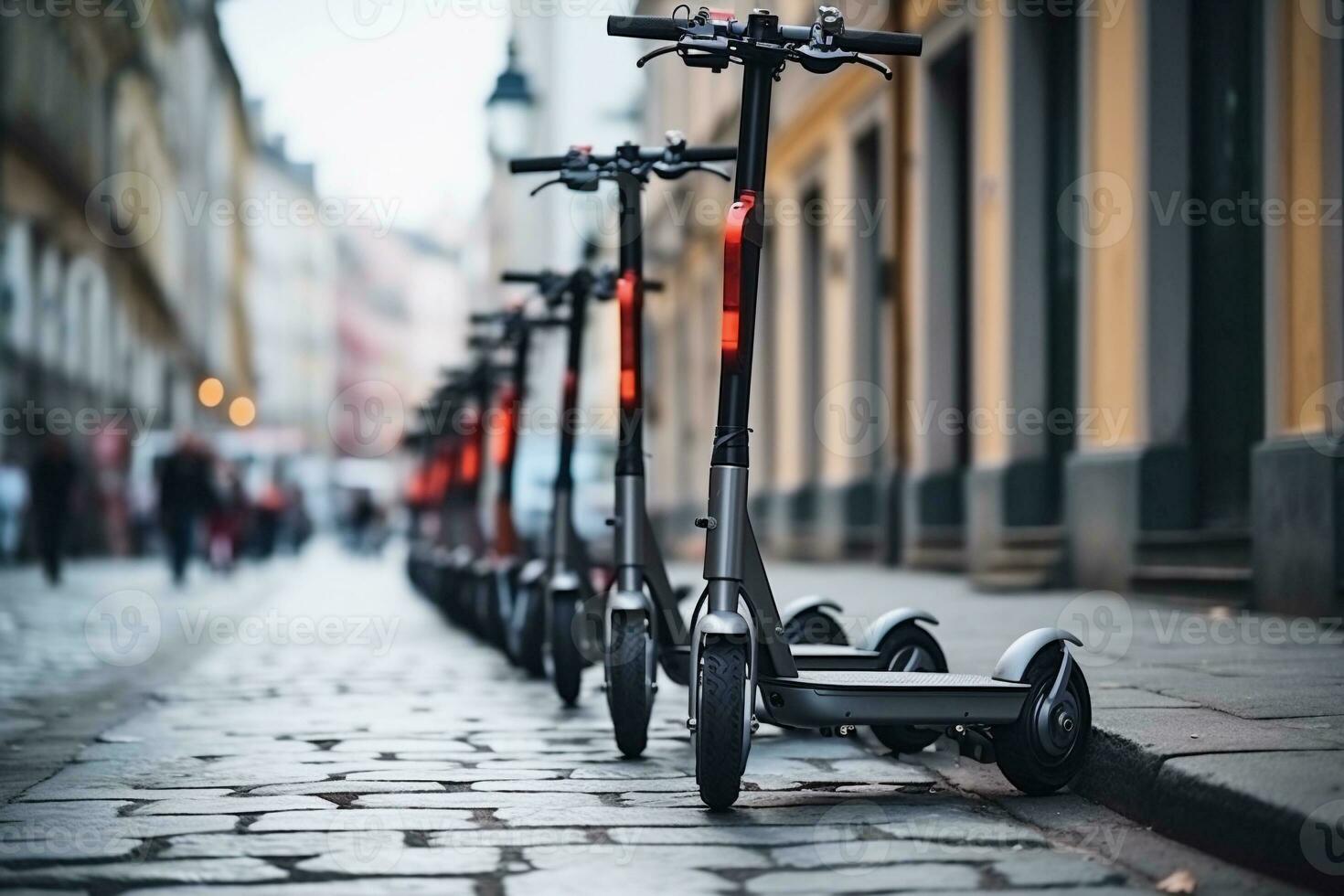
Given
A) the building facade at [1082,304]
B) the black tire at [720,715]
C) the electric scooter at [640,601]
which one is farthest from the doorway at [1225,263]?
the black tire at [720,715]

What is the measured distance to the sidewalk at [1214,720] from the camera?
13.7 feet

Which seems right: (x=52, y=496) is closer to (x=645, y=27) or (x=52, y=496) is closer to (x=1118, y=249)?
(x=1118, y=249)

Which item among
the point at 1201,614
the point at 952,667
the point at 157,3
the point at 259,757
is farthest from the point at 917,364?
the point at 157,3

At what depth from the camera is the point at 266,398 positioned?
10175 centimetres

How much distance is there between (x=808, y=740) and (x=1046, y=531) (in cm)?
696

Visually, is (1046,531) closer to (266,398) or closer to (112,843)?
(112,843)

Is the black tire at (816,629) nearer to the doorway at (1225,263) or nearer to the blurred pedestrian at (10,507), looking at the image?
the doorway at (1225,263)

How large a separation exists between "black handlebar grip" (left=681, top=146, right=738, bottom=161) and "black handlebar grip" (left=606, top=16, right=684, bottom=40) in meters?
1.28

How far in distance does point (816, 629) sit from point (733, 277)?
2055mm

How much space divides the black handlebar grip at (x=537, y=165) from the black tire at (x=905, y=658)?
82.8 inches

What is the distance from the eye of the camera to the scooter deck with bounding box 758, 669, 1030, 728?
5227 millimetres

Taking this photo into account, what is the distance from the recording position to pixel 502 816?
5.22 meters

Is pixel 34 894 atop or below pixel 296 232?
below

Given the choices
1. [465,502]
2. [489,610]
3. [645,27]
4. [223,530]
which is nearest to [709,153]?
[645,27]
